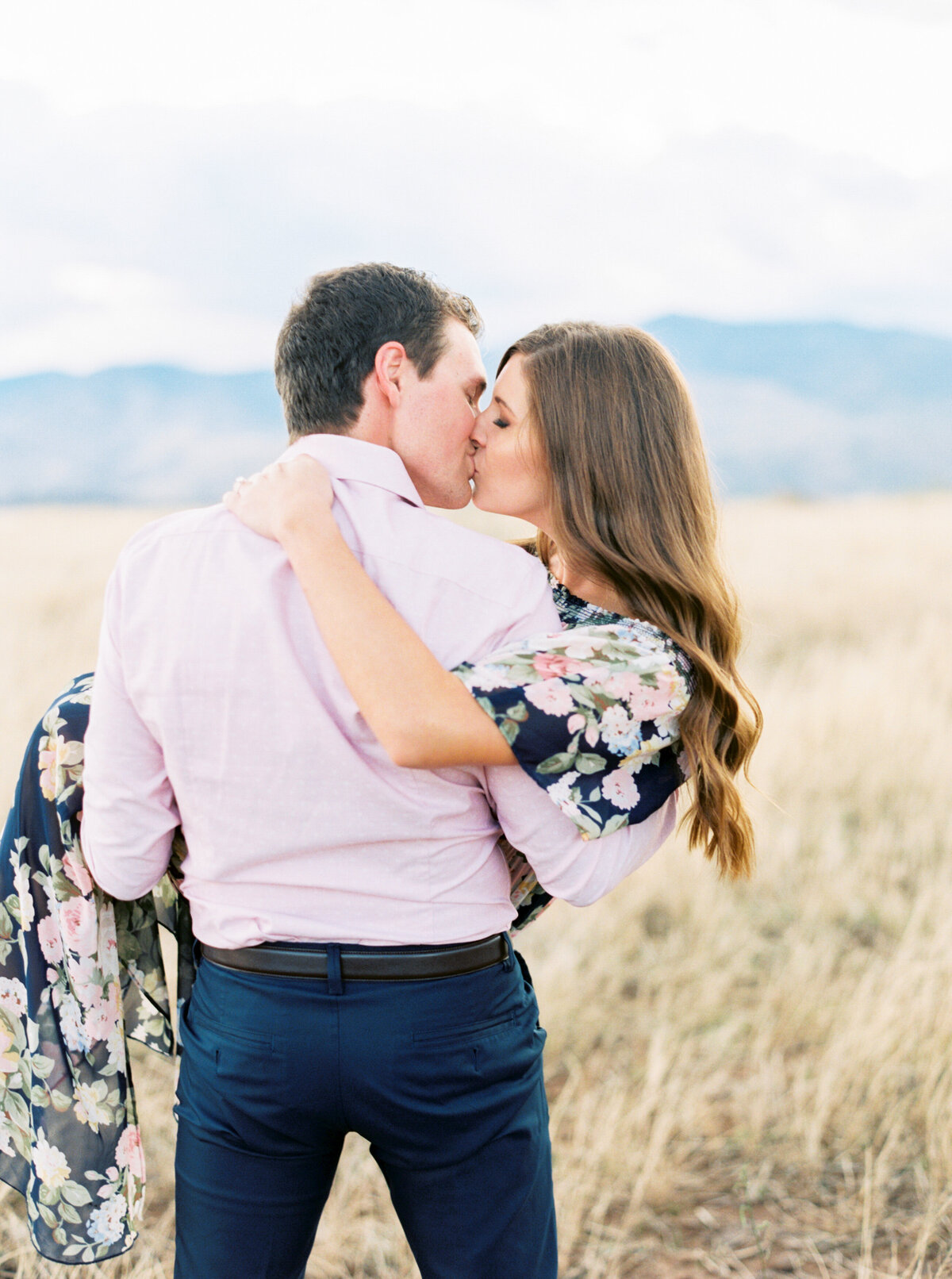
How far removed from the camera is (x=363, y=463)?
1.57 m

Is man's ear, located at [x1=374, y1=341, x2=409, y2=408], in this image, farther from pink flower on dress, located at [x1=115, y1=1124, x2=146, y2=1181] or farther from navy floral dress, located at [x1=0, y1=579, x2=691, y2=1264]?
pink flower on dress, located at [x1=115, y1=1124, x2=146, y2=1181]

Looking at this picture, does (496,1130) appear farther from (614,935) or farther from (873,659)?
(873,659)

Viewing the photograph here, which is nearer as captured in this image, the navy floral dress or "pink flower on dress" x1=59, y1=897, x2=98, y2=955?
the navy floral dress

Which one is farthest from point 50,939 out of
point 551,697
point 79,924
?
point 551,697

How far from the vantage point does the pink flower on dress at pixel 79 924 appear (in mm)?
1735

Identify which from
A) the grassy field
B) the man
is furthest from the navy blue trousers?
the grassy field

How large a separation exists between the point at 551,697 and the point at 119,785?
642mm

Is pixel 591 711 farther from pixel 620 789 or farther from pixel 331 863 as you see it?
pixel 331 863

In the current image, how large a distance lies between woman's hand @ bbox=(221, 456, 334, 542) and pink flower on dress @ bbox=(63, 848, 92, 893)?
2.07 feet

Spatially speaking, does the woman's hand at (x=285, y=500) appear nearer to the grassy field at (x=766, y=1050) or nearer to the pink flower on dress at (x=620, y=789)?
the pink flower on dress at (x=620, y=789)

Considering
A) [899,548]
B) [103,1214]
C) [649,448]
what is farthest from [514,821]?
[899,548]

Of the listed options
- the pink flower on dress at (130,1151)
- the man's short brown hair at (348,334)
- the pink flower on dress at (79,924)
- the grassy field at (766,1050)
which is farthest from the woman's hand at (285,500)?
the grassy field at (766,1050)

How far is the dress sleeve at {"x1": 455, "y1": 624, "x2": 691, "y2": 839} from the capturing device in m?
1.42

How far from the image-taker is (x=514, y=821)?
60.3 inches
